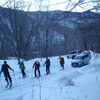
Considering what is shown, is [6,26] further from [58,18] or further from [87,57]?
[58,18]

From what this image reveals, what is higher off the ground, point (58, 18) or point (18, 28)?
point (18, 28)

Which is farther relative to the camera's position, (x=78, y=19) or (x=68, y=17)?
(x=78, y=19)

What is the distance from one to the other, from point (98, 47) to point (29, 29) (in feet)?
71.5

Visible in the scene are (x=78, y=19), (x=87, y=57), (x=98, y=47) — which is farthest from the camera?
(x=87, y=57)

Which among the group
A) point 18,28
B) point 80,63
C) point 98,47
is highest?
point 18,28

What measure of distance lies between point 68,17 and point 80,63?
17.6 m

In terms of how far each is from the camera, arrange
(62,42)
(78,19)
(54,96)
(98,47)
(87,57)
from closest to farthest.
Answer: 1. (78,19)
2. (54,96)
3. (98,47)
4. (87,57)
5. (62,42)

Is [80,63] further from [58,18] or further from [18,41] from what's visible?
[58,18]

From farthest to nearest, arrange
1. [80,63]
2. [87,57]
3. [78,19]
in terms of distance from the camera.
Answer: [87,57]
[80,63]
[78,19]

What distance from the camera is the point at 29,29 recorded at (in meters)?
30.1

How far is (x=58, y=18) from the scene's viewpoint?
13.0 feet

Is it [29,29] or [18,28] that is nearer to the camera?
[18,28]

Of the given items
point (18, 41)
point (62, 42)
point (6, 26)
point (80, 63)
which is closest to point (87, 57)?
point (80, 63)

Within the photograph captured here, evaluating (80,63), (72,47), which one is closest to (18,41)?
(80,63)
